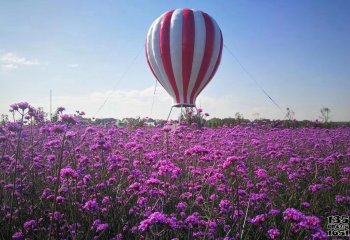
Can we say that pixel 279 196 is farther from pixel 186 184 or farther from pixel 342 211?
pixel 186 184

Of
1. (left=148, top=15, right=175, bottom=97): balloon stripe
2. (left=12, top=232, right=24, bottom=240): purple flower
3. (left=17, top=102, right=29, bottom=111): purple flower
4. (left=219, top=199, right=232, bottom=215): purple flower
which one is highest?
Result: (left=148, top=15, right=175, bottom=97): balloon stripe

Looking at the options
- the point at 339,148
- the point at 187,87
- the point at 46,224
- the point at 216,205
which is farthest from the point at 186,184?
the point at 187,87

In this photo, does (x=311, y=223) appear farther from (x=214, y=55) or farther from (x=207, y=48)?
(x=214, y=55)

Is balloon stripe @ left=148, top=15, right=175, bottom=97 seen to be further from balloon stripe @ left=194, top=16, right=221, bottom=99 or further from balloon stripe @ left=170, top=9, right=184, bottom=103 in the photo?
balloon stripe @ left=194, top=16, right=221, bottom=99

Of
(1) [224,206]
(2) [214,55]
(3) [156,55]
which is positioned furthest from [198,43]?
(1) [224,206]

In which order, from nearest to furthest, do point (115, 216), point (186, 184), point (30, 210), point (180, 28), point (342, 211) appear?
point (115, 216) < point (30, 210) < point (342, 211) < point (186, 184) < point (180, 28)

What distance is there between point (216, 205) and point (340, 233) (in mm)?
1631

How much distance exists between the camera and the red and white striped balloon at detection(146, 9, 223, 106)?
520 inches

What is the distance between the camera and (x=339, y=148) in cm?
792

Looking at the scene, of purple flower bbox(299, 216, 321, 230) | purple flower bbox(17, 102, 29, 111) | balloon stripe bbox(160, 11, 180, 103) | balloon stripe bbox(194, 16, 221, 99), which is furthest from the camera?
balloon stripe bbox(194, 16, 221, 99)

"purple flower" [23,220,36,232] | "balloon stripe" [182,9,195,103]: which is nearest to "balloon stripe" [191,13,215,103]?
"balloon stripe" [182,9,195,103]

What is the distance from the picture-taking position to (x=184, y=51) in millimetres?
13172

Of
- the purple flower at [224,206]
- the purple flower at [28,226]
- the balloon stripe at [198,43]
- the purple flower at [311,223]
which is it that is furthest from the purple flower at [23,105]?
the balloon stripe at [198,43]

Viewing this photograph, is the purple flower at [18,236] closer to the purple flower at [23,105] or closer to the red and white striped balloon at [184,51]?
the purple flower at [23,105]
